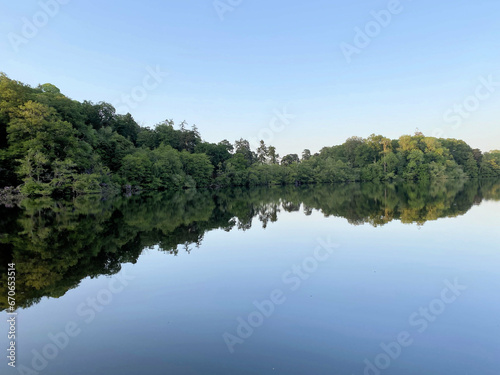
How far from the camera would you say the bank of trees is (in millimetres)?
27656

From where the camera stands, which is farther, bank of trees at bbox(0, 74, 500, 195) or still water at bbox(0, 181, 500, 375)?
bank of trees at bbox(0, 74, 500, 195)

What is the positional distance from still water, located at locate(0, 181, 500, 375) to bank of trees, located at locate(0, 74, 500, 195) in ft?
73.3

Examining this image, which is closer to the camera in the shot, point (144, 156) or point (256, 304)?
point (256, 304)

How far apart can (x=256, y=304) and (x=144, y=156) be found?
42.5 metres

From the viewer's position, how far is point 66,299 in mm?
5281

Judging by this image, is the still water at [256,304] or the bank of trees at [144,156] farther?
the bank of trees at [144,156]

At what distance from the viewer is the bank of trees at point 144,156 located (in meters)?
27.7

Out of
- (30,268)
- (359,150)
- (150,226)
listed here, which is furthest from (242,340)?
(359,150)

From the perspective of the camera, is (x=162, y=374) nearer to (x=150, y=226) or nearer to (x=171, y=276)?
(x=171, y=276)

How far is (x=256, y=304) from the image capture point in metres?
5.06

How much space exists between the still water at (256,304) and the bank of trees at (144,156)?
22356 mm

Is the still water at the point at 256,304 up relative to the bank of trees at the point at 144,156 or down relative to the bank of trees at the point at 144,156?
down

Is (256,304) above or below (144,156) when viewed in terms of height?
below

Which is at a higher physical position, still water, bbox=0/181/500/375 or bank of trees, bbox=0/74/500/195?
bank of trees, bbox=0/74/500/195
